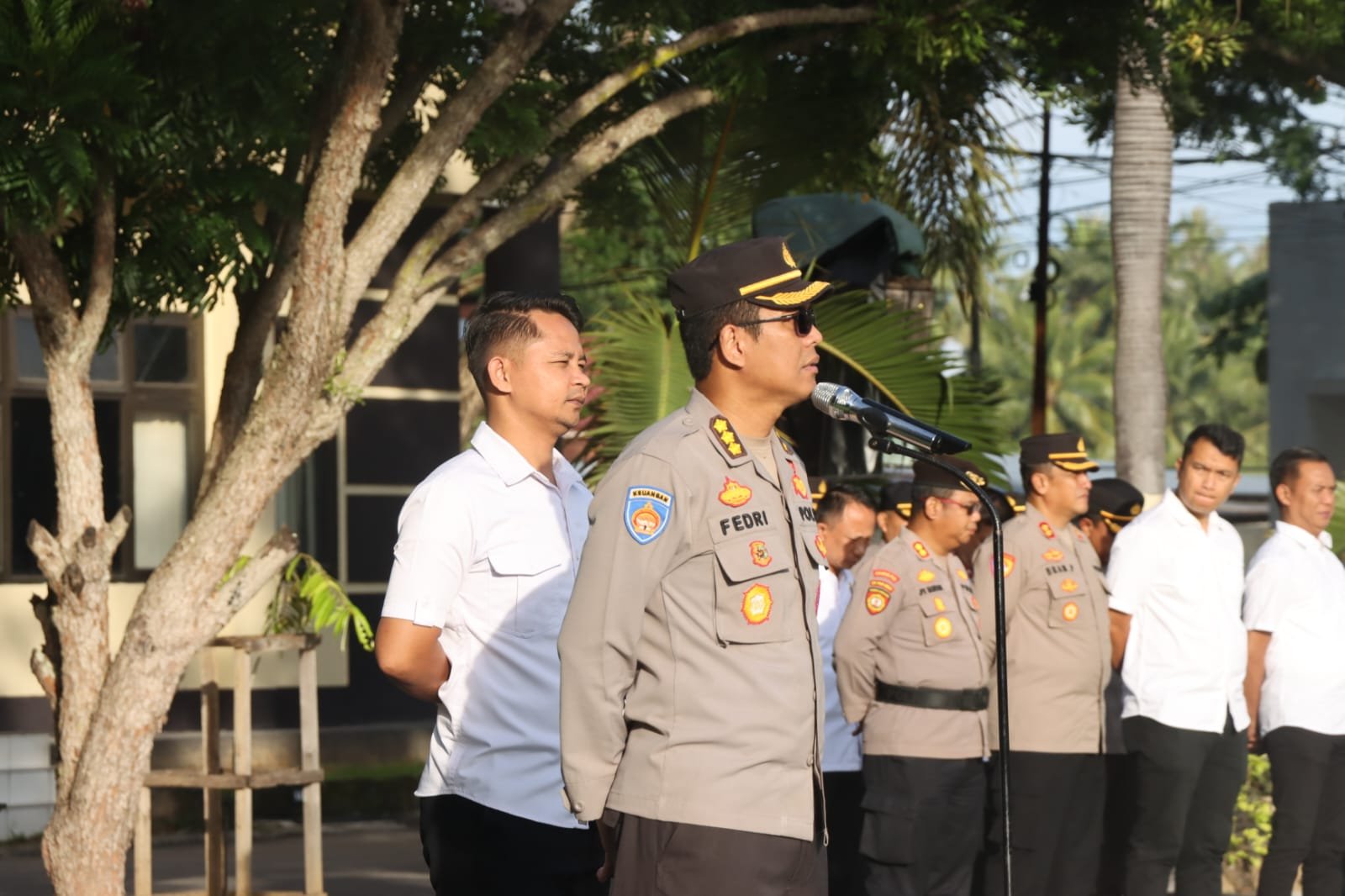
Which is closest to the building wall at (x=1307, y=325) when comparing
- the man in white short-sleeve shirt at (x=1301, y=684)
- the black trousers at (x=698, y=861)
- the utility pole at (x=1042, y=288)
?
the utility pole at (x=1042, y=288)

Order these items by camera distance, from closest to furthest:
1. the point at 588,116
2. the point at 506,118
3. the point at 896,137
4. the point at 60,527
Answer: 1. the point at 60,527
2. the point at 506,118
3. the point at 588,116
4. the point at 896,137

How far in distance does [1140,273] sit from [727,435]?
10.8m

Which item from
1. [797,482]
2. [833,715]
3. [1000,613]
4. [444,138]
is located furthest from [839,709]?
[797,482]

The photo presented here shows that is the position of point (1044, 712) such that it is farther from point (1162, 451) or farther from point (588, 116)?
point (1162, 451)

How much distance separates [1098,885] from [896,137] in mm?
4533

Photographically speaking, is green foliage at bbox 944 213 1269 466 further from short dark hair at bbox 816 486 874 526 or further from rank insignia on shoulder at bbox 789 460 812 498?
rank insignia on shoulder at bbox 789 460 812 498

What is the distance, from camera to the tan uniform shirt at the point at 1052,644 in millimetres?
7480

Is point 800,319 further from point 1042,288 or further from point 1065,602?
point 1042,288

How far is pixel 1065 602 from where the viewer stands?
755 centimetres

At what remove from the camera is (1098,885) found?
8.44 m

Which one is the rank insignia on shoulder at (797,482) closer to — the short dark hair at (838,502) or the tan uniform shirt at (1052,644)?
the tan uniform shirt at (1052,644)

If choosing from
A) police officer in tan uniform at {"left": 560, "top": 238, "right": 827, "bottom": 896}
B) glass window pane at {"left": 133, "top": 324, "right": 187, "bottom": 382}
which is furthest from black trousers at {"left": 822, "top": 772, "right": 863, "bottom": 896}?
glass window pane at {"left": 133, "top": 324, "right": 187, "bottom": 382}

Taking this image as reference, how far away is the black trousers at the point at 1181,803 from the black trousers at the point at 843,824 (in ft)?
3.72

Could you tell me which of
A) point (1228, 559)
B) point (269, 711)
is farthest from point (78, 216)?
point (269, 711)
